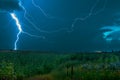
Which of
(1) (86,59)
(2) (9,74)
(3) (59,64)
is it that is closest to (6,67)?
(2) (9,74)

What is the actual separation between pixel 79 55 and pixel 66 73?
31.0 ft

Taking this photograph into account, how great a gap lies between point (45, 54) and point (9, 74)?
605 inches

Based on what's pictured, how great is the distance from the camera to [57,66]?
28.3m

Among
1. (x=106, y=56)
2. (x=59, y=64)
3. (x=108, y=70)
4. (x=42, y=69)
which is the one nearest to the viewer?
(x=108, y=70)

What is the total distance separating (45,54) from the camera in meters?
33.1

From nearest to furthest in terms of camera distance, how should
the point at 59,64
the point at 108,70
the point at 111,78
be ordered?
the point at 111,78
the point at 108,70
the point at 59,64

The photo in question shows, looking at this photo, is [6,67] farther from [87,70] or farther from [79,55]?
[79,55]

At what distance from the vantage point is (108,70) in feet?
73.3

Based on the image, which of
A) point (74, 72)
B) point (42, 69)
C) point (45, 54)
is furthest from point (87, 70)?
point (45, 54)

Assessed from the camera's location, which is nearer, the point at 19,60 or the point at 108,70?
the point at 108,70

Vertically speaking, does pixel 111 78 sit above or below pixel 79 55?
below

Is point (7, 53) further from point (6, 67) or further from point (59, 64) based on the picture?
point (6, 67)

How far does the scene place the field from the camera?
20638mm

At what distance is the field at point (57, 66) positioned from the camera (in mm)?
20638
